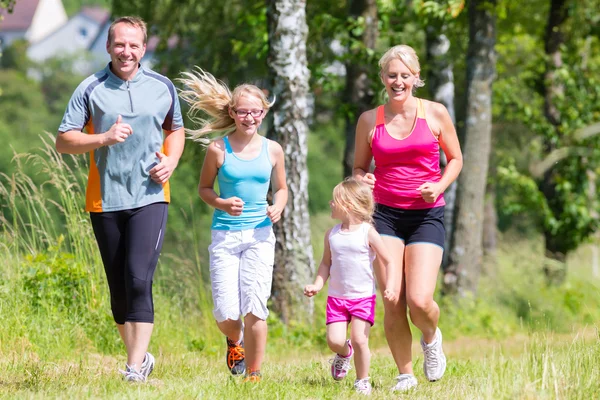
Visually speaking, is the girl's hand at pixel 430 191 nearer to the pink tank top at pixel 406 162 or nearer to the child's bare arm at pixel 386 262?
the pink tank top at pixel 406 162

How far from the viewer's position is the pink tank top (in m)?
5.57

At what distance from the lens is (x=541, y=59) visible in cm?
1622

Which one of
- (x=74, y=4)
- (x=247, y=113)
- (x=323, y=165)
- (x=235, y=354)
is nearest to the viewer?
(x=247, y=113)

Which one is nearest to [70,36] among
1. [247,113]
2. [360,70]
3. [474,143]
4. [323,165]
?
[323,165]

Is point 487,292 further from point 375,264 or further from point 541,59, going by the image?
point 375,264

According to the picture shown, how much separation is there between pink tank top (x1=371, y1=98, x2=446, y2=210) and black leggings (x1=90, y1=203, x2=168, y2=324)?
4.51 ft

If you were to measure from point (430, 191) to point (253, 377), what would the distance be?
156cm

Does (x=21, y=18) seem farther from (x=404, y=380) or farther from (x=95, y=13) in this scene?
(x=404, y=380)

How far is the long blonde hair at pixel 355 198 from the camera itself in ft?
18.0

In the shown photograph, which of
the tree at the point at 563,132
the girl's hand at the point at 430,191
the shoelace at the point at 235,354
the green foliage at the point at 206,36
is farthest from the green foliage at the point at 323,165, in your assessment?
the girl's hand at the point at 430,191

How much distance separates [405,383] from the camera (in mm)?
5621

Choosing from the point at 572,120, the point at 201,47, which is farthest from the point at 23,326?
the point at 572,120

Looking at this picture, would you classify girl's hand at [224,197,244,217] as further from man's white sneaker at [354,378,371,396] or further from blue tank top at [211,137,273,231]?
man's white sneaker at [354,378,371,396]

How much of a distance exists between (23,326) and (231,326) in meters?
1.99
